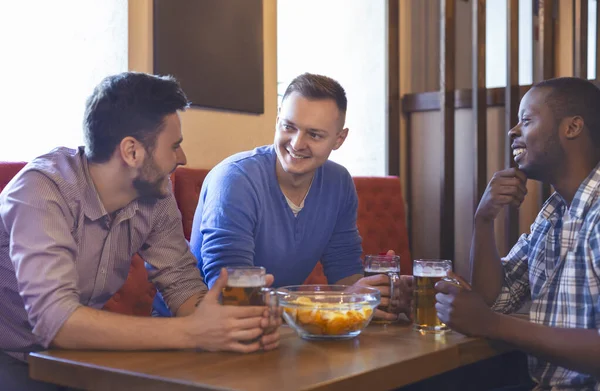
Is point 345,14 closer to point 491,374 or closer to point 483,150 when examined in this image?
point 483,150

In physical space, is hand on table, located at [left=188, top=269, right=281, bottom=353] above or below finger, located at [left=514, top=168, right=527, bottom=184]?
below

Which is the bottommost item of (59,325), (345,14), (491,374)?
(491,374)

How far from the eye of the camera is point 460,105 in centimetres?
438

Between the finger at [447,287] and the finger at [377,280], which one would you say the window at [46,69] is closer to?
the finger at [377,280]

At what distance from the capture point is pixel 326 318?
5.20 feet

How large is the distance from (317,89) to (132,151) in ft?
2.35

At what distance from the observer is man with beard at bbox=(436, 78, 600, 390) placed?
1621 millimetres

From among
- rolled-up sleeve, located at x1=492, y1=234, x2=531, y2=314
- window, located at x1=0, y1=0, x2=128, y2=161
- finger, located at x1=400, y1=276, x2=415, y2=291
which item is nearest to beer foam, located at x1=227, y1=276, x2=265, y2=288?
finger, located at x1=400, y1=276, x2=415, y2=291

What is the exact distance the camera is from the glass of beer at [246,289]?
4.94 ft

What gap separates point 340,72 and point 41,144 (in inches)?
86.3

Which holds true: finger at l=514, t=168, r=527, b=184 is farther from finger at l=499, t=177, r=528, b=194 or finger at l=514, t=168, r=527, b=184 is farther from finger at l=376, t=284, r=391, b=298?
finger at l=376, t=284, r=391, b=298

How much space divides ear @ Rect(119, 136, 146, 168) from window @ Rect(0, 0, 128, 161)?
1298 millimetres

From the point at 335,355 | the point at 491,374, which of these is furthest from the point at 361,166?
the point at 335,355

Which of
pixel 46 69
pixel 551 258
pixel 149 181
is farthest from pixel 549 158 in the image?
pixel 46 69
